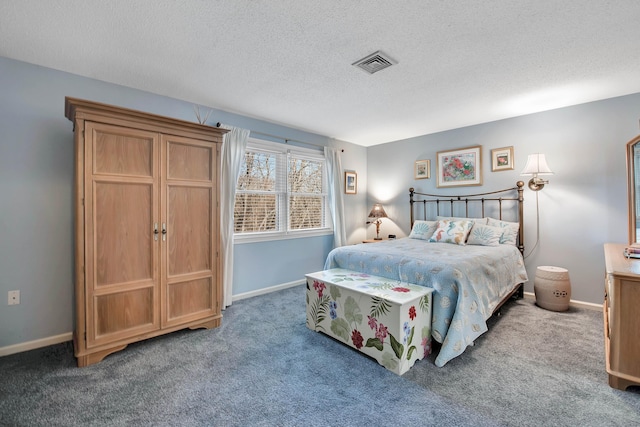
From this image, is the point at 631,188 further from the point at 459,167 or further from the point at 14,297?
the point at 14,297

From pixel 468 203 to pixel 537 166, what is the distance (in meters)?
1.01

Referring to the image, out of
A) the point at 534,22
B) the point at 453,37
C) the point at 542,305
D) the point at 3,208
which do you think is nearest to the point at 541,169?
the point at 542,305

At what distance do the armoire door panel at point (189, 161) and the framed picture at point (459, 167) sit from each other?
3.41 metres

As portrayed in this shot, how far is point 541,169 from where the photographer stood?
3.23m

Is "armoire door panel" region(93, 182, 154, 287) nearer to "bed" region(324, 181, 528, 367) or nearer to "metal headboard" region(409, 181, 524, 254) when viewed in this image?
"bed" region(324, 181, 528, 367)

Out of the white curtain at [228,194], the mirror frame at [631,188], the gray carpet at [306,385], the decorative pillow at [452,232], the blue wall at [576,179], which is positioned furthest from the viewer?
the decorative pillow at [452,232]

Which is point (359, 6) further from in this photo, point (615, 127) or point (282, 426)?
point (615, 127)

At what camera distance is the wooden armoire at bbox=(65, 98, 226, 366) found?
209 centimetres

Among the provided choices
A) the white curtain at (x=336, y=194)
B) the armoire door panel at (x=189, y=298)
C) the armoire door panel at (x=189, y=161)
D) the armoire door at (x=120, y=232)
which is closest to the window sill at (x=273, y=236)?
the white curtain at (x=336, y=194)

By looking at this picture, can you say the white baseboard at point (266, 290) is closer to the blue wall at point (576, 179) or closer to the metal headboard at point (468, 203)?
the metal headboard at point (468, 203)

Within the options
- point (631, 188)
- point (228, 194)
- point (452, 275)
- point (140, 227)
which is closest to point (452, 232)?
point (452, 275)

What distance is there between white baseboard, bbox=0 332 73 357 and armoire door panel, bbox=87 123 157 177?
5.10 feet

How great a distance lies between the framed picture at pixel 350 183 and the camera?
197 inches

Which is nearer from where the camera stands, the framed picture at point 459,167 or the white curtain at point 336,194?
the framed picture at point 459,167
